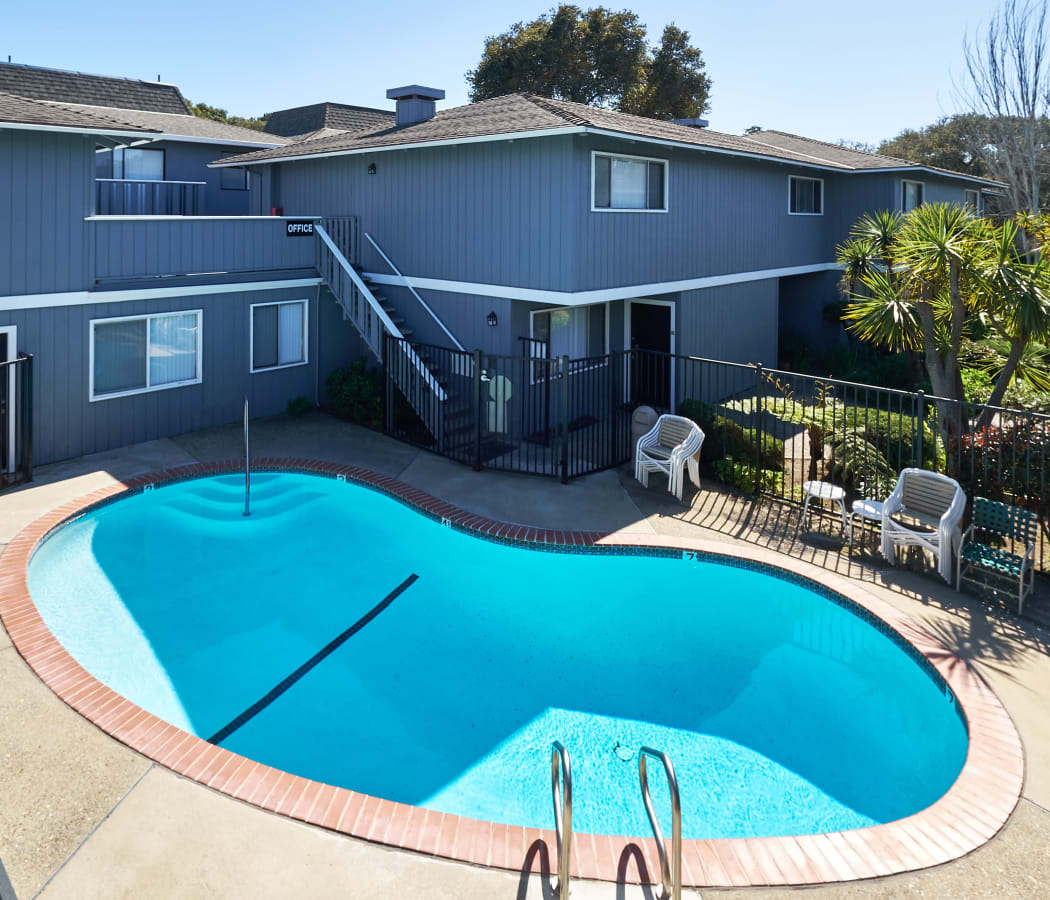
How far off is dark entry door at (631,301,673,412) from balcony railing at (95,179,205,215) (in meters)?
11.1

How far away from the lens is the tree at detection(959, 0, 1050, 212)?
96.7ft

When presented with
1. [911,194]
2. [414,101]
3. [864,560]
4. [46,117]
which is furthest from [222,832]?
[911,194]

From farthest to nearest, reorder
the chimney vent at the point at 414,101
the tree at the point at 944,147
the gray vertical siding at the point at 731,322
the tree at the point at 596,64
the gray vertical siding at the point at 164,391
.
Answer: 1. the tree at the point at 944,147
2. the tree at the point at 596,64
3. the chimney vent at the point at 414,101
4. the gray vertical siding at the point at 731,322
5. the gray vertical siding at the point at 164,391

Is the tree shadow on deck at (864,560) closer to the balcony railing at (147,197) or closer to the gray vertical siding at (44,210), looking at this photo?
the gray vertical siding at (44,210)

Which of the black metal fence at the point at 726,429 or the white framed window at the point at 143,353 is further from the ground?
the white framed window at the point at 143,353

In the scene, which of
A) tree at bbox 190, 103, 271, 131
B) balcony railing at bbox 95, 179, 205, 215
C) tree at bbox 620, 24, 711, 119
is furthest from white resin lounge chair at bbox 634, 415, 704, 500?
tree at bbox 190, 103, 271, 131

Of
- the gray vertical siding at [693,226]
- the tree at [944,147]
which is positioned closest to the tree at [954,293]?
the gray vertical siding at [693,226]

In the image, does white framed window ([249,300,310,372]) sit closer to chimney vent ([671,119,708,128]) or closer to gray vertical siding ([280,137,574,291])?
gray vertical siding ([280,137,574,291])

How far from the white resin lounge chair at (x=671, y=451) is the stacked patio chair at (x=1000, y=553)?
3.85 m

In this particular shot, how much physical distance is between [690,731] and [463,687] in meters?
2.06

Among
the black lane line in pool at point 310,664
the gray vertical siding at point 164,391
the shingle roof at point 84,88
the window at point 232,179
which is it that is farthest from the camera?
the shingle roof at point 84,88

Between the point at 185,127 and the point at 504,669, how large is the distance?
18.2 metres

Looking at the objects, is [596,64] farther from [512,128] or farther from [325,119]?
[512,128]

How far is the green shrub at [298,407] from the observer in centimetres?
1514
